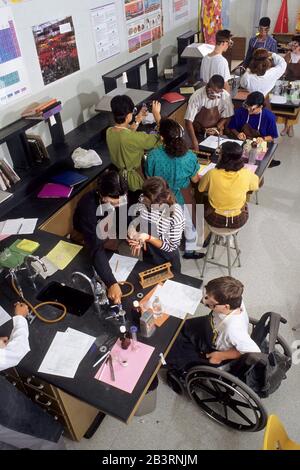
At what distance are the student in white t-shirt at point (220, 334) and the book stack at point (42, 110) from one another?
2.10 meters

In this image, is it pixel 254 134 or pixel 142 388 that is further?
pixel 254 134

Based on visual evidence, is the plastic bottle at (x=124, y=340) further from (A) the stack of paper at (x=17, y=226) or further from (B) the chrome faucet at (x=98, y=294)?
(A) the stack of paper at (x=17, y=226)

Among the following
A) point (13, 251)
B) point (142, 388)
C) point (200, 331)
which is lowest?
point (200, 331)

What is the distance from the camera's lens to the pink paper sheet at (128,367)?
176 centimetres

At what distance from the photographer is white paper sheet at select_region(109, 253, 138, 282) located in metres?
2.30

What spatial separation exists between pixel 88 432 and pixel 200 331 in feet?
→ 3.09

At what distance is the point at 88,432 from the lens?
88.9 inches

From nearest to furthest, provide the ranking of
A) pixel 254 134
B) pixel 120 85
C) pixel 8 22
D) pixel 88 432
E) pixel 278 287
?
pixel 88 432, pixel 8 22, pixel 278 287, pixel 254 134, pixel 120 85

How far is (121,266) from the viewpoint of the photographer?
7.77 feet

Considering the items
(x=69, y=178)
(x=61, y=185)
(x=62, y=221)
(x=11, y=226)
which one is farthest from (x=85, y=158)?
(x=11, y=226)

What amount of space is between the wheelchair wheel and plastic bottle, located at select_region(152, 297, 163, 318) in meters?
0.37

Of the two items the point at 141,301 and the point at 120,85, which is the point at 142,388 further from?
the point at 120,85

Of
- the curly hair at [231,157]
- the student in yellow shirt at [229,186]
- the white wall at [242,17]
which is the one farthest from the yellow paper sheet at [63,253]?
the white wall at [242,17]
